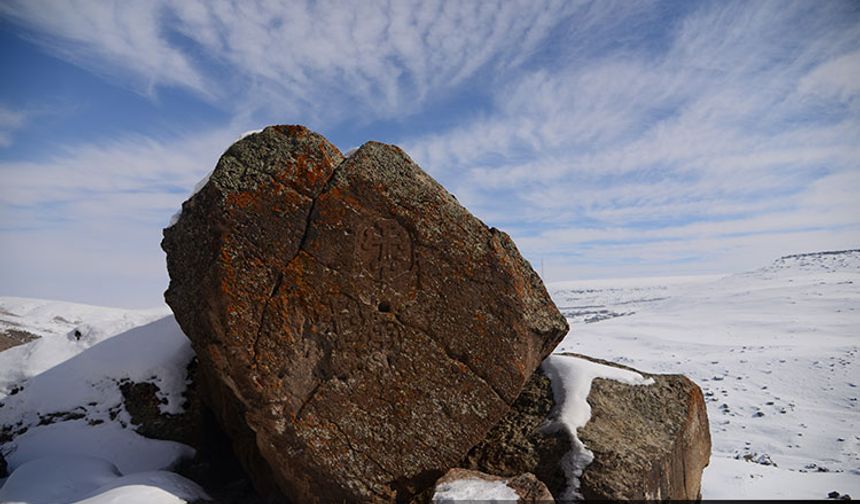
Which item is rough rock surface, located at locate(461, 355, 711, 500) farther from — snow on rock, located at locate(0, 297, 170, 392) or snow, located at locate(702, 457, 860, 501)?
snow on rock, located at locate(0, 297, 170, 392)

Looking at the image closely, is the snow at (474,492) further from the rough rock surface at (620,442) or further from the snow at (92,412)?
the snow at (92,412)

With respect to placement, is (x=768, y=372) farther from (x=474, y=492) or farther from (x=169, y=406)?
(x=169, y=406)

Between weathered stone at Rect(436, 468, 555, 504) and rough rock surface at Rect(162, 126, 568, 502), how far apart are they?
0.38m

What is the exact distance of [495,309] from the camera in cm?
493

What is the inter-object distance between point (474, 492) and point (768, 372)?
14536mm

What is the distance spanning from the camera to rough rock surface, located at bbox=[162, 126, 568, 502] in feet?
14.7

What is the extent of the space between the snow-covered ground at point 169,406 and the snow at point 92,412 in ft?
0.05

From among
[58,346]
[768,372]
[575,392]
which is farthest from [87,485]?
[768,372]

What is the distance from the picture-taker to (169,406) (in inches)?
229

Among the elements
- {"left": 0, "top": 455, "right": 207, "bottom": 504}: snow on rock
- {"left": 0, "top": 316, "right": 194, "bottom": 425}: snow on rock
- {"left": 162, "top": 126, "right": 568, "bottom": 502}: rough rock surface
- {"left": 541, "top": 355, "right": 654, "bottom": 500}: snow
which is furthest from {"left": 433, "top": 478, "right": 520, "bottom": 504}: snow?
{"left": 0, "top": 316, "right": 194, "bottom": 425}: snow on rock

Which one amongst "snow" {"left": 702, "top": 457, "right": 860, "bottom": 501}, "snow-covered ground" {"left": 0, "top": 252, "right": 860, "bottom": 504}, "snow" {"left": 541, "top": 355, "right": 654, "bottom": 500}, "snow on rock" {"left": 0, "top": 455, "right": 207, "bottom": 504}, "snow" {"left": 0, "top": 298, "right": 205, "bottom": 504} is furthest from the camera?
"snow" {"left": 702, "top": 457, "right": 860, "bottom": 501}

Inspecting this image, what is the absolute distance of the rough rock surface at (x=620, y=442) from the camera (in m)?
4.36

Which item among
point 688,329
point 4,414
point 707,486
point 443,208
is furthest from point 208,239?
point 688,329

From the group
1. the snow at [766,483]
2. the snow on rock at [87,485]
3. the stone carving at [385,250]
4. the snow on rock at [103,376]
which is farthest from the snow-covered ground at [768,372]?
the snow on rock at [103,376]
